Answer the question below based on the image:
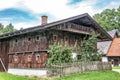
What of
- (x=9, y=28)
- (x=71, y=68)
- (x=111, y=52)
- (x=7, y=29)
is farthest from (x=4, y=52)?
(x=9, y=28)

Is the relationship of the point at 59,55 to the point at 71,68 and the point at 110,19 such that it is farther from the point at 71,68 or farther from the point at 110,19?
the point at 110,19

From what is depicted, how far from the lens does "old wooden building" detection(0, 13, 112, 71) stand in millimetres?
28516

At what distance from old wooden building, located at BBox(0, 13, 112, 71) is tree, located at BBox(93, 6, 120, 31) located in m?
44.9

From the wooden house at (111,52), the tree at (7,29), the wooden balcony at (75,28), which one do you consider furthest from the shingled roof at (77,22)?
the tree at (7,29)

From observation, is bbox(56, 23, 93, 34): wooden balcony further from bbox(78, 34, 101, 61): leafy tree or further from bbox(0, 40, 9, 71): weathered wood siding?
bbox(0, 40, 9, 71): weathered wood siding

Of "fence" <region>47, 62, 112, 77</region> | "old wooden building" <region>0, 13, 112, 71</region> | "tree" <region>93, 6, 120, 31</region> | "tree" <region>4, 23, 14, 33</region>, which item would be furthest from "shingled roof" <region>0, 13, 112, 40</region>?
"tree" <region>4, 23, 14, 33</region>

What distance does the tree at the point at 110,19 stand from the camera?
81188 millimetres

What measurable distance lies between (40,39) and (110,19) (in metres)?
58.2

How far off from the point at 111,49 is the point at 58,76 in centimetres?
3295

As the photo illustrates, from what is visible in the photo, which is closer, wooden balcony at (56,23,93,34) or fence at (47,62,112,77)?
fence at (47,62,112,77)

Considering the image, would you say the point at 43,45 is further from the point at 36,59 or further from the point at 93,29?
the point at 93,29

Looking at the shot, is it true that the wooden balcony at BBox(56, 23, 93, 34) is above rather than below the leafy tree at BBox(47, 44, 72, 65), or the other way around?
above

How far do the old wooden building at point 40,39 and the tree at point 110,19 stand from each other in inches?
1767

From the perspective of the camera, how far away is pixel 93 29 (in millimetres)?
35531
